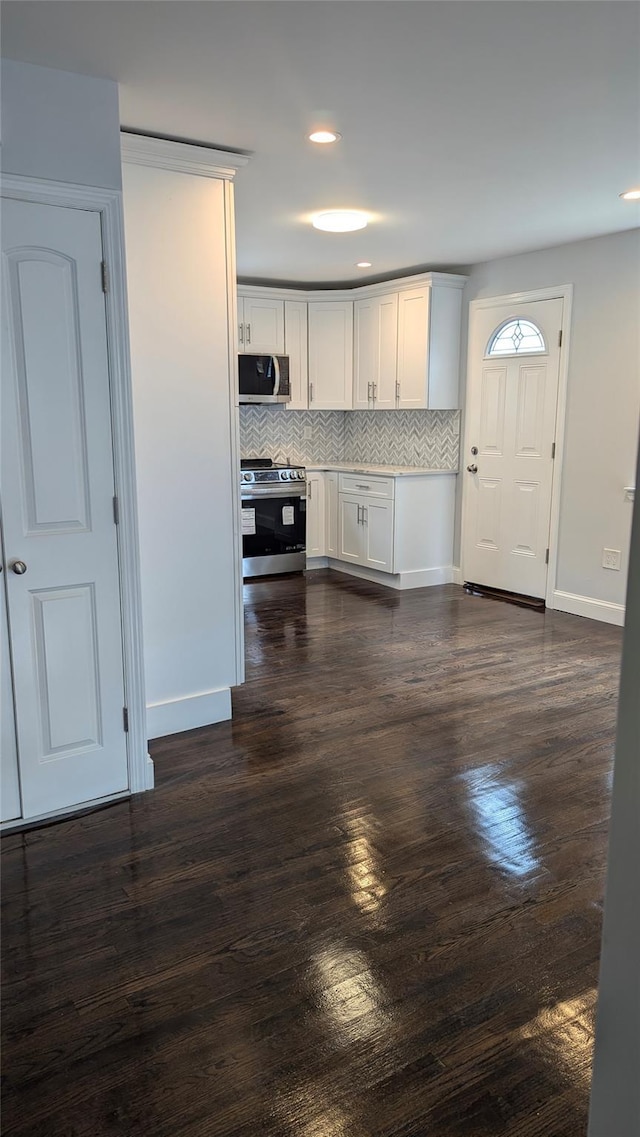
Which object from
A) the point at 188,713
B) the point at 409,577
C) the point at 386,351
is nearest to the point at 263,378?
the point at 386,351

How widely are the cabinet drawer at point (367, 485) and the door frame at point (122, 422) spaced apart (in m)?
3.60

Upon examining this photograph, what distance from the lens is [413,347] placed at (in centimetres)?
608

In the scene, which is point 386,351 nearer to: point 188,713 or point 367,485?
point 367,485

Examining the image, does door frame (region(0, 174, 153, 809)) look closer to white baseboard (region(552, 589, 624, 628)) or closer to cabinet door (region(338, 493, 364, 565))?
white baseboard (region(552, 589, 624, 628))

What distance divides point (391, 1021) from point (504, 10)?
2.71 m

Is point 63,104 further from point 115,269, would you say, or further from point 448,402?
point 448,402

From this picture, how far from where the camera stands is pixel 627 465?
4934 millimetres

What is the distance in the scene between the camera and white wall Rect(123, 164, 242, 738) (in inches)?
121

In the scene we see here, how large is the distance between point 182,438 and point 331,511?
373cm

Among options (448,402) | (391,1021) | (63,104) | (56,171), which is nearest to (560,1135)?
(391,1021)

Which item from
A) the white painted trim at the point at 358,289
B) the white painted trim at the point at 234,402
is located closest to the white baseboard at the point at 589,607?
the white painted trim at the point at 358,289

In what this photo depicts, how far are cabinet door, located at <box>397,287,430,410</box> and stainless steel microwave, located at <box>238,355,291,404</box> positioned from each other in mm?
1026

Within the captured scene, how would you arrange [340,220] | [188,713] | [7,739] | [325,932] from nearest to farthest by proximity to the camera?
1. [325,932]
2. [7,739]
3. [188,713]
4. [340,220]

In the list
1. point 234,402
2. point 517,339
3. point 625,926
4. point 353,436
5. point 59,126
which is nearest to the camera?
point 625,926
